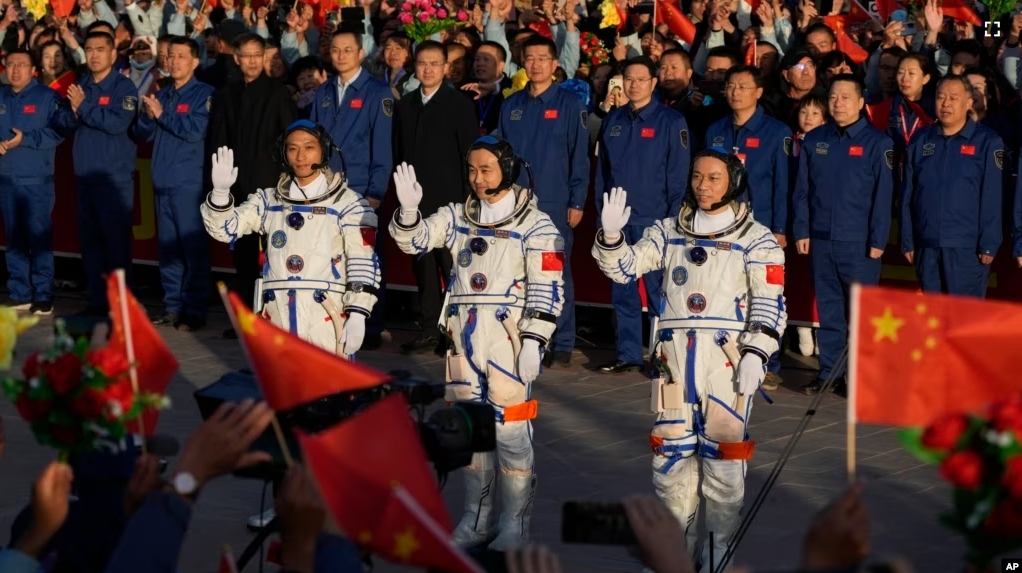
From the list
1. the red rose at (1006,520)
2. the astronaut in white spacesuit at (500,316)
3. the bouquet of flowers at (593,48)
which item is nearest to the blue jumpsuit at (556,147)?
the bouquet of flowers at (593,48)

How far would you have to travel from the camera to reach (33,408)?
5.04 m

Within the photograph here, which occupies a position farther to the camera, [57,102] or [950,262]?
[57,102]

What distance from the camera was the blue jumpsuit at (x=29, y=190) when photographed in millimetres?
14766

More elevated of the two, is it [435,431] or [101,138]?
[101,138]

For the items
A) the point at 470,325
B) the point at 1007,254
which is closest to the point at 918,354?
the point at 470,325

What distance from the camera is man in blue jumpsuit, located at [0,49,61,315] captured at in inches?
581

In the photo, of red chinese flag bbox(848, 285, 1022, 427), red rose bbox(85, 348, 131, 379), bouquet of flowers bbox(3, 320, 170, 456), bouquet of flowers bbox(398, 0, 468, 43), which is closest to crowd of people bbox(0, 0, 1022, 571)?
bouquet of flowers bbox(398, 0, 468, 43)

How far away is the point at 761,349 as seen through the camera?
8.12 metres

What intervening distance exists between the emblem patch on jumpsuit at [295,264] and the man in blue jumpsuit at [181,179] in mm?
4917

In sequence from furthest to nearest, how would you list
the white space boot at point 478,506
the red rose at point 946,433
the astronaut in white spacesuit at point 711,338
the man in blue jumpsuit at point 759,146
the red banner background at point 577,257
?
the red banner background at point 577,257
the man in blue jumpsuit at point 759,146
the white space boot at point 478,506
the astronaut in white spacesuit at point 711,338
the red rose at point 946,433

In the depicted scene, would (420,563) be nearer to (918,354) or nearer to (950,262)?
(918,354)

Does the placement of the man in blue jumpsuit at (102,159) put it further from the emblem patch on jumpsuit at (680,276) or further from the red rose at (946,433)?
the red rose at (946,433)

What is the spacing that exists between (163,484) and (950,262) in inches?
311

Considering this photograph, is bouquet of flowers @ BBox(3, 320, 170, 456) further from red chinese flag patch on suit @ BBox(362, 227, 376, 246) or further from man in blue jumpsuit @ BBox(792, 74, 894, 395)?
man in blue jumpsuit @ BBox(792, 74, 894, 395)
